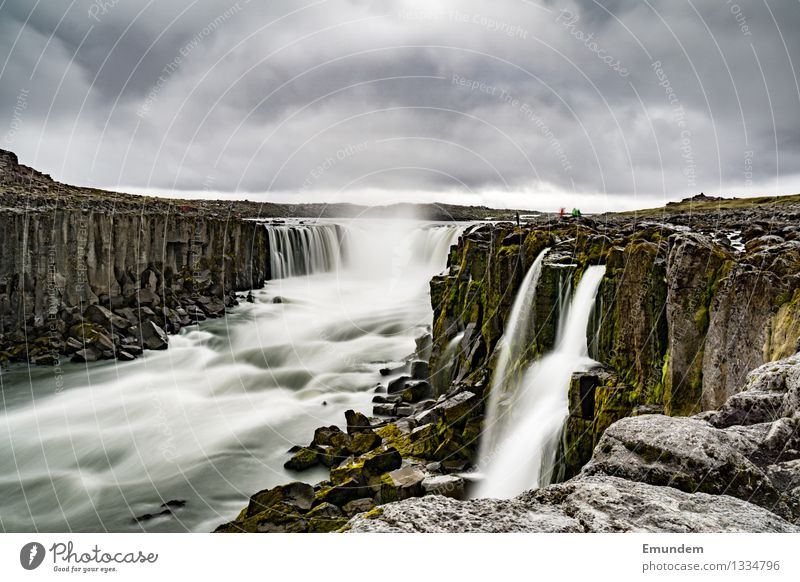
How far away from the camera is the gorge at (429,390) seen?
4078 mm

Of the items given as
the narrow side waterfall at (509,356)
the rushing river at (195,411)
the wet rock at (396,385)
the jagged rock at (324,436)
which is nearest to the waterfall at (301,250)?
the rushing river at (195,411)

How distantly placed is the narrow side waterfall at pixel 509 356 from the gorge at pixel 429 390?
78 millimetres

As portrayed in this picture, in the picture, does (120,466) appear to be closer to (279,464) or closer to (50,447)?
(50,447)

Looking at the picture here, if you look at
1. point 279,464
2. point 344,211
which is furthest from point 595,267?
point 344,211

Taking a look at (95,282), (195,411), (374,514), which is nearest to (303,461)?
(195,411)

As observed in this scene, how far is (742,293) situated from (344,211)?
8731cm

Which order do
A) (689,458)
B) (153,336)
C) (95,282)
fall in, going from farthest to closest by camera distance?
Answer: (95,282)
(153,336)
(689,458)

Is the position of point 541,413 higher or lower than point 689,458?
lower

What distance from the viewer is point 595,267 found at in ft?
45.7

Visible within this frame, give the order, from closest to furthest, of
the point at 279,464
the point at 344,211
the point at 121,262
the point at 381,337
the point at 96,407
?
1. the point at 279,464
2. the point at 96,407
3. the point at 381,337
4. the point at 121,262
5. the point at 344,211

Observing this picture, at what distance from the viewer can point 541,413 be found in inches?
519

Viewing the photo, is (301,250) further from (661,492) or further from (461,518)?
(661,492)

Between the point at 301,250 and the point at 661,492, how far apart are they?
5109cm

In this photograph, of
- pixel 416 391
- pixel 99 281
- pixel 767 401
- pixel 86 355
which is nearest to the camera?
pixel 767 401
